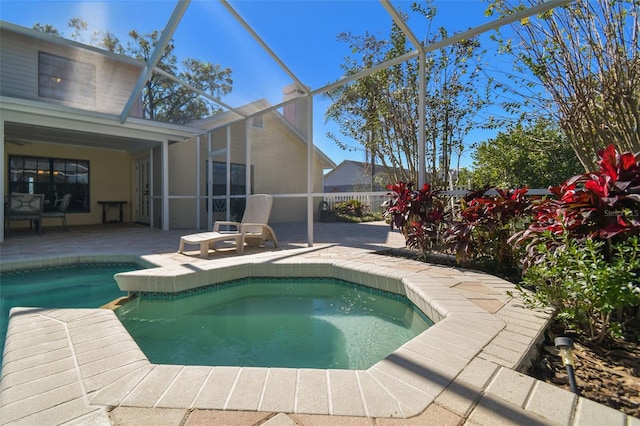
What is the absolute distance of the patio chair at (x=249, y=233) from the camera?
4.93m

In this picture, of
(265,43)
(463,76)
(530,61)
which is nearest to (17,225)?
(265,43)

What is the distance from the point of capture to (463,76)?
238 inches

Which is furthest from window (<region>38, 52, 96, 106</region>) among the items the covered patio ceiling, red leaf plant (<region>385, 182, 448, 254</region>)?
red leaf plant (<region>385, 182, 448, 254</region>)

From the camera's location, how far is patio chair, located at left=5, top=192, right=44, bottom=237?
6.93 m

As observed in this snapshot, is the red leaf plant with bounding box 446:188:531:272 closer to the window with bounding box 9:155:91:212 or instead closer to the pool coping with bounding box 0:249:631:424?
the pool coping with bounding box 0:249:631:424

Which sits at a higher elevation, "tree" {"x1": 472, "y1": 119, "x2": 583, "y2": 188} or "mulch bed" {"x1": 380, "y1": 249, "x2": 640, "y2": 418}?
"tree" {"x1": 472, "y1": 119, "x2": 583, "y2": 188}

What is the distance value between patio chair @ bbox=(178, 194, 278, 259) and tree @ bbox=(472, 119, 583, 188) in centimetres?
479

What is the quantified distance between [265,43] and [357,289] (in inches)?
172

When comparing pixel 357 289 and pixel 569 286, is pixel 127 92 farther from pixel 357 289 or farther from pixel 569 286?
pixel 569 286

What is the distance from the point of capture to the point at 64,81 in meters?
6.82

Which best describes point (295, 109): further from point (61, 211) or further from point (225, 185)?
point (61, 211)

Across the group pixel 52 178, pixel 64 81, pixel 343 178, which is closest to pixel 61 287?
pixel 64 81

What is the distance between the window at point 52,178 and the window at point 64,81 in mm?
3449

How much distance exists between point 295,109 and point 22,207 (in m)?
7.07
